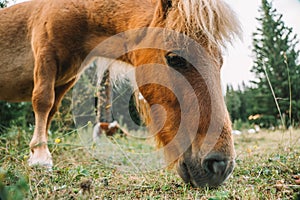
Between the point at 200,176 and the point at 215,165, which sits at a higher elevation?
the point at 215,165

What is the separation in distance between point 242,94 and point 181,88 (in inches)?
595

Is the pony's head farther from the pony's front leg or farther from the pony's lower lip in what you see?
the pony's front leg

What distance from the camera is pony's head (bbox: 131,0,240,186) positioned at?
1905 millimetres

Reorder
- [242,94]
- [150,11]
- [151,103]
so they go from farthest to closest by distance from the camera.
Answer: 1. [242,94]
2. [150,11]
3. [151,103]

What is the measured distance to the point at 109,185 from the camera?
229 centimetres

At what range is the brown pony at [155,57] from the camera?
199cm

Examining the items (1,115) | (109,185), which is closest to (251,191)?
(109,185)

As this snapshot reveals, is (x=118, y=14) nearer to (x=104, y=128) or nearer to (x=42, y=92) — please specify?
(x=42, y=92)

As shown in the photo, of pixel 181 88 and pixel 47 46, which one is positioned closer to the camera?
pixel 181 88

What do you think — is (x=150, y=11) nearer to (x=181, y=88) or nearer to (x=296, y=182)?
(x=181, y=88)

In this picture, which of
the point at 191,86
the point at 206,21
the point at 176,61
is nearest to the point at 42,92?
the point at 176,61

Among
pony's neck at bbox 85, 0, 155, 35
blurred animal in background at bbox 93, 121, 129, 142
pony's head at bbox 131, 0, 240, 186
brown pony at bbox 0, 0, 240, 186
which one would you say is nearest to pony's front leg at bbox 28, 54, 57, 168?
brown pony at bbox 0, 0, 240, 186

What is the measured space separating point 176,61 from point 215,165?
0.88 metres

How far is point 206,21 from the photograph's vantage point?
7.37 feet
